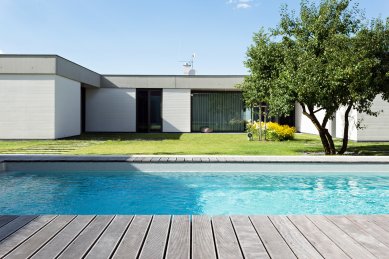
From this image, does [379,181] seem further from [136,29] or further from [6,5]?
[6,5]

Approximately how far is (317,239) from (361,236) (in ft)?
1.14

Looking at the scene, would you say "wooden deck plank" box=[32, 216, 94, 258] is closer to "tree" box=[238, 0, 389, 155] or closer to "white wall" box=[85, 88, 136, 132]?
"tree" box=[238, 0, 389, 155]

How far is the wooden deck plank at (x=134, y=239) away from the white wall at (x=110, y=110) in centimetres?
2044

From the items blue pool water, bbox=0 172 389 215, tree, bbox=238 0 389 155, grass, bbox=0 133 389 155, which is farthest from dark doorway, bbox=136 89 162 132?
blue pool water, bbox=0 172 389 215

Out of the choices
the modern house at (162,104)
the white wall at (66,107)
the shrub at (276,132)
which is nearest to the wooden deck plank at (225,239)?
the shrub at (276,132)

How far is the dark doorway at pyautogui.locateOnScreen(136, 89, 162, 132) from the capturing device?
2353 cm

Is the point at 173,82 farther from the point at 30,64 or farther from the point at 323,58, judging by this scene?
the point at 323,58

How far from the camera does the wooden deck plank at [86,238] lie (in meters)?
2.41

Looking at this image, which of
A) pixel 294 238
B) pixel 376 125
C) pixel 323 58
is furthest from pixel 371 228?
pixel 376 125

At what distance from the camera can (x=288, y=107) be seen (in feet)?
31.5

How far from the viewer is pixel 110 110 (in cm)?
2323

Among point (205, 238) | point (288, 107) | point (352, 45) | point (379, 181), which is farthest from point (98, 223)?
point (352, 45)

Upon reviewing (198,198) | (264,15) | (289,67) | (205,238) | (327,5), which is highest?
(264,15)

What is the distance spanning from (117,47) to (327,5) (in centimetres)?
1536
